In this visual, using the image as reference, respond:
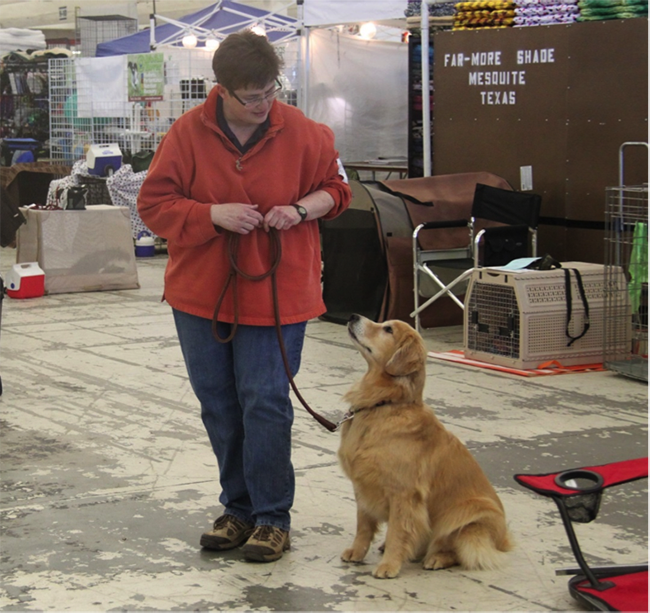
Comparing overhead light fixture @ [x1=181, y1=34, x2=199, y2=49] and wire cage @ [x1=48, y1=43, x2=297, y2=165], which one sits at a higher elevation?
overhead light fixture @ [x1=181, y1=34, x2=199, y2=49]

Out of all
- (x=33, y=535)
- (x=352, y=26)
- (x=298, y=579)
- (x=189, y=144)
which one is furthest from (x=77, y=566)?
(x=352, y=26)

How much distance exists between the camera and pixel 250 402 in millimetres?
3225

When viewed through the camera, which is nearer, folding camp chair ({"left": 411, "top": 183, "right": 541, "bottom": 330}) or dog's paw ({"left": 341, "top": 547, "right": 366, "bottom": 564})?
dog's paw ({"left": 341, "top": 547, "right": 366, "bottom": 564})

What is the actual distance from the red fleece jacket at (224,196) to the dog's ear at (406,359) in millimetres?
329

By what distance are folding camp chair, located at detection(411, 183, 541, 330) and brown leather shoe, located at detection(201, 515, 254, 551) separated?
13.1ft

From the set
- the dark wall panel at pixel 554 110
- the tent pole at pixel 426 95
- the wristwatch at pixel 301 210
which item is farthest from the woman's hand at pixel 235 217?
the tent pole at pixel 426 95

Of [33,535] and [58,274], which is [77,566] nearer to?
[33,535]

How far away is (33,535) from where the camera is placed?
140 inches

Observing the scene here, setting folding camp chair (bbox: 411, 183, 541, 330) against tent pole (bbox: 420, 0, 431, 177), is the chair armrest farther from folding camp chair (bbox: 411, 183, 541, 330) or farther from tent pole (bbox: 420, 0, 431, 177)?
tent pole (bbox: 420, 0, 431, 177)

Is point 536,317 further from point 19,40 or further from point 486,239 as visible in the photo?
point 19,40

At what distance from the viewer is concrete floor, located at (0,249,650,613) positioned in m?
3.09

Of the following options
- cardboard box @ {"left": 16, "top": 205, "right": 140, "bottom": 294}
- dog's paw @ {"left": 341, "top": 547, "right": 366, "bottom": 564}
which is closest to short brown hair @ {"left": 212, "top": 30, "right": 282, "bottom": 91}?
dog's paw @ {"left": 341, "top": 547, "right": 366, "bottom": 564}

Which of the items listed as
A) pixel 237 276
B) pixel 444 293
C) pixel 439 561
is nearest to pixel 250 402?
pixel 237 276

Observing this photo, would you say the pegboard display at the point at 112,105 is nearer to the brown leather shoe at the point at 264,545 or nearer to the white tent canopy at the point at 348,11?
the white tent canopy at the point at 348,11
